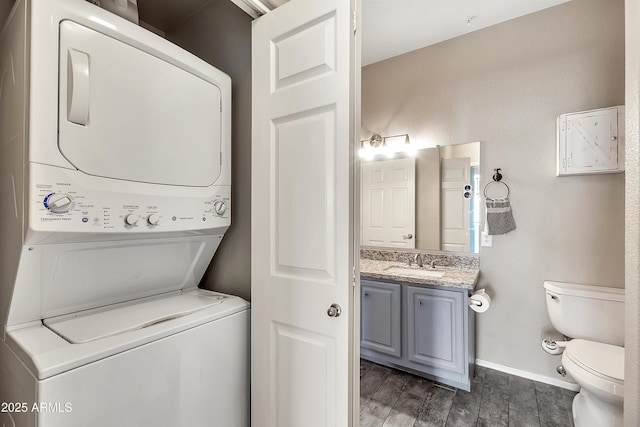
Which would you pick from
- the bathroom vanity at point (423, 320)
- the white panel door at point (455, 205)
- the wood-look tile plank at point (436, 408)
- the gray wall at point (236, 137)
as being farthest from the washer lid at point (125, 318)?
the white panel door at point (455, 205)

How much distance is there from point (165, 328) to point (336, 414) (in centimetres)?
71

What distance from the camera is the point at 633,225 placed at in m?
0.79

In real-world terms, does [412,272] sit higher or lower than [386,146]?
lower

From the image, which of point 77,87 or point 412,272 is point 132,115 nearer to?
point 77,87

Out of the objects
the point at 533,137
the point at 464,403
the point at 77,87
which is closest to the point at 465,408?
the point at 464,403

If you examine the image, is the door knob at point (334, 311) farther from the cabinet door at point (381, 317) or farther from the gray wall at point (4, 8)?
the gray wall at point (4, 8)

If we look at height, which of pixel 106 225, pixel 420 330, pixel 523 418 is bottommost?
pixel 523 418

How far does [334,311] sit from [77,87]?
1133 millimetres

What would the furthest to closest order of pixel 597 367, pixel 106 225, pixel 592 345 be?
pixel 592 345 → pixel 597 367 → pixel 106 225

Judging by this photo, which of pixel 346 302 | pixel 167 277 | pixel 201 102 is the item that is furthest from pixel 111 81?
pixel 346 302

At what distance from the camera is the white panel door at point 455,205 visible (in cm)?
248

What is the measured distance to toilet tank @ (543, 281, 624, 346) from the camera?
1.78 meters

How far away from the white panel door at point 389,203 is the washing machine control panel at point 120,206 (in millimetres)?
1859

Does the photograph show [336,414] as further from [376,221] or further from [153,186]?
[376,221]
